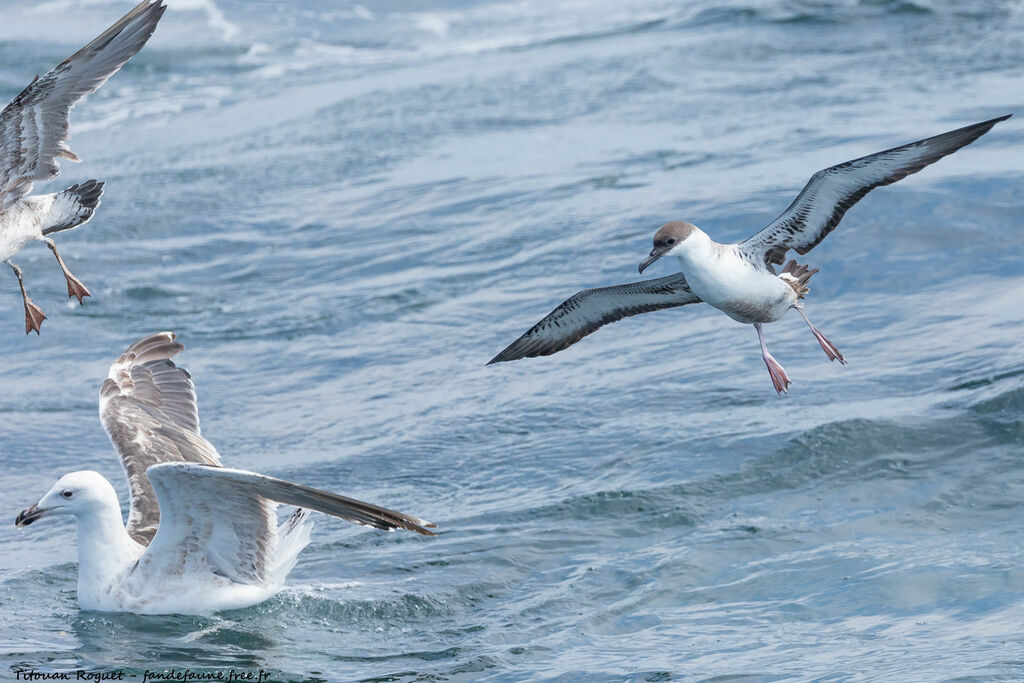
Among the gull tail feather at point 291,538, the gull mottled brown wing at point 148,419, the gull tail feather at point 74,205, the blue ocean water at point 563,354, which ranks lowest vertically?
the blue ocean water at point 563,354

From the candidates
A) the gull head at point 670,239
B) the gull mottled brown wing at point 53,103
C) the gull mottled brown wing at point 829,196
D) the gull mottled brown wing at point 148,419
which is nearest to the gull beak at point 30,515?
the gull mottled brown wing at point 148,419

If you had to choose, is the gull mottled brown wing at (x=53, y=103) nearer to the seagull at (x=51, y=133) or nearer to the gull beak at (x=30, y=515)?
the seagull at (x=51, y=133)

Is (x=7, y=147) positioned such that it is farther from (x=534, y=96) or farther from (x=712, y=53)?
(x=712, y=53)

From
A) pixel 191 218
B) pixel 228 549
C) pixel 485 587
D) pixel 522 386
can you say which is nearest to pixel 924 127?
pixel 522 386

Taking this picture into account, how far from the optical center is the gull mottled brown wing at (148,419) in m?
8.70

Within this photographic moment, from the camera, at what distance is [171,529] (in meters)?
7.85

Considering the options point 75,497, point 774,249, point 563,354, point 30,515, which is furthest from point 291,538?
point 563,354

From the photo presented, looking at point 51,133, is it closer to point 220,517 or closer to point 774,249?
point 220,517

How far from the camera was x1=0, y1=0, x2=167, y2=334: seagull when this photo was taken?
780 cm

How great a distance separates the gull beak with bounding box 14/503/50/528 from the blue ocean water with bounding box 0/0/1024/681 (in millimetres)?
620

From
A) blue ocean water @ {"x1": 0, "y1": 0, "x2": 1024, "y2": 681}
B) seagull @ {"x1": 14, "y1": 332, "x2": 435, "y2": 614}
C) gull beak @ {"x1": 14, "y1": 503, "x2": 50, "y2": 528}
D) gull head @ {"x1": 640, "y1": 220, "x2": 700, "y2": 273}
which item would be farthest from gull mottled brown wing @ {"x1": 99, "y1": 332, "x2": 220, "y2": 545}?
gull head @ {"x1": 640, "y1": 220, "x2": 700, "y2": 273}

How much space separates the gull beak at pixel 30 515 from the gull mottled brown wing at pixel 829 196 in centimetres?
431

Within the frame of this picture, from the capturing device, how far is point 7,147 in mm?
7965

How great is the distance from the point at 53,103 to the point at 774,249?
162 inches
